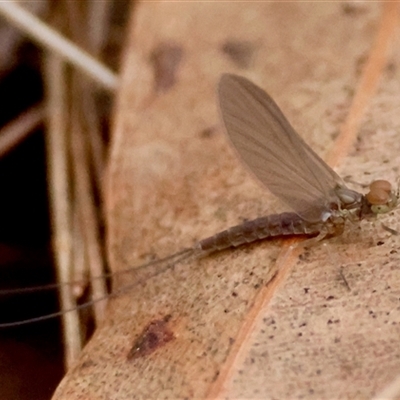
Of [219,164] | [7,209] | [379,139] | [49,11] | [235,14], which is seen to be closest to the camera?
[379,139]

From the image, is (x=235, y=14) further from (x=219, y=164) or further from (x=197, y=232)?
(x=197, y=232)

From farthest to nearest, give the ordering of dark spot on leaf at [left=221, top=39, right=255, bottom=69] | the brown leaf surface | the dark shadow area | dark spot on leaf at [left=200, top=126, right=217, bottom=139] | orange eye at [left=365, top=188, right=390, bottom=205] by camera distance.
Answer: dark spot on leaf at [left=221, top=39, right=255, bottom=69], dark spot on leaf at [left=200, top=126, right=217, bottom=139], orange eye at [left=365, top=188, right=390, bottom=205], the dark shadow area, the brown leaf surface

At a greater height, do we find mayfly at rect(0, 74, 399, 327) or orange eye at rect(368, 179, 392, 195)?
mayfly at rect(0, 74, 399, 327)

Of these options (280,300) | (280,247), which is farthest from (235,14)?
(280,300)

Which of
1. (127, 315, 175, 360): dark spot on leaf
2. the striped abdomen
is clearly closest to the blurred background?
(127, 315, 175, 360): dark spot on leaf

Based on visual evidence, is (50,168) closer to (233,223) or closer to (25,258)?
(25,258)

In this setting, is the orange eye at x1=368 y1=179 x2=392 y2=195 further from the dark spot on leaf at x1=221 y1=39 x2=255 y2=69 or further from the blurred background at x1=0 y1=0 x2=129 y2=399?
the blurred background at x1=0 y1=0 x2=129 y2=399

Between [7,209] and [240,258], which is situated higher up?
[7,209]

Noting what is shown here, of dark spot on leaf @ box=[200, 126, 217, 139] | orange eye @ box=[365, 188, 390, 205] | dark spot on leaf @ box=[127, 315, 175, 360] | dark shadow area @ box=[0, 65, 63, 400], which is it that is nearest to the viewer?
dark spot on leaf @ box=[127, 315, 175, 360]
